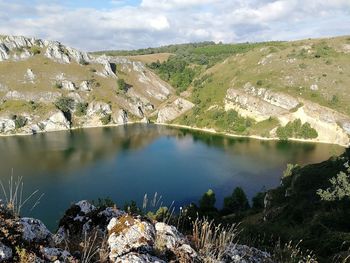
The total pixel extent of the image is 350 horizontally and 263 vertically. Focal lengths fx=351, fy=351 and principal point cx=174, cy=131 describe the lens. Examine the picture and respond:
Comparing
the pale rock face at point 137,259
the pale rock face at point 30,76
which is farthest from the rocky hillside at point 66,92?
the pale rock face at point 137,259

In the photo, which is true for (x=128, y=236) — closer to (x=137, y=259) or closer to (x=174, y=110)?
(x=137, y=259)

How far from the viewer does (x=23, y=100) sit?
148125 mm

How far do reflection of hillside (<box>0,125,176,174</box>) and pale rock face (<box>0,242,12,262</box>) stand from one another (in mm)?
82658

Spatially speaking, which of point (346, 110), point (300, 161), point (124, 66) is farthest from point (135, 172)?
point (124, 66)

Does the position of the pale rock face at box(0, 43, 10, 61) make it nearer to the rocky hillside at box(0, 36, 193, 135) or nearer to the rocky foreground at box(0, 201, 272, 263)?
the rocky hillside at box(0, 36, 193, 135)

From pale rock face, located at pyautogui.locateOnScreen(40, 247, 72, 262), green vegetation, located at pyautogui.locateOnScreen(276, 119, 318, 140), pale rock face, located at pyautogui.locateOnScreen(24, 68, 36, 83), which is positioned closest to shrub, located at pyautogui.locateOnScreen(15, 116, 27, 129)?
pale rock face, located at pyautogui.locateOnScreen(24, 68, 36, 83)

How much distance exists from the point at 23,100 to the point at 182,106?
68.8 m

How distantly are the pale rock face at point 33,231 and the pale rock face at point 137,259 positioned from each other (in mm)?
1397

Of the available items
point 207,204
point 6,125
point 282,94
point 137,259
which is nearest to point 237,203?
point 207,204

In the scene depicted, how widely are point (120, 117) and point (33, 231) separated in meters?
148

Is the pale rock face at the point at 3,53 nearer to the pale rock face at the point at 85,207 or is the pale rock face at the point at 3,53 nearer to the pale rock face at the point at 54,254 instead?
the pale rock face at the point at 85,207

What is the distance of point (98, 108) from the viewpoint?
15388 cm

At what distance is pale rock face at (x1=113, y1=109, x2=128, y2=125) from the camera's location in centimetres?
15238

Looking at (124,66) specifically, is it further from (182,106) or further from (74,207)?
(74,207)
